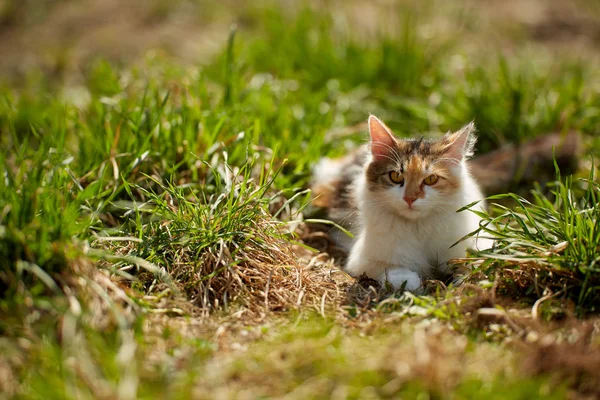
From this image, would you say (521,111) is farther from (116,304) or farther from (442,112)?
(116,304)

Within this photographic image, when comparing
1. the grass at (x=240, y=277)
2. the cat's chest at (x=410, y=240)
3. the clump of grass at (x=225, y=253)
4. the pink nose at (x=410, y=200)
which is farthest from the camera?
the cat's chest at (x=410, y=240)

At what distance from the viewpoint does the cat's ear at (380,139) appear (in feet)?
9.84

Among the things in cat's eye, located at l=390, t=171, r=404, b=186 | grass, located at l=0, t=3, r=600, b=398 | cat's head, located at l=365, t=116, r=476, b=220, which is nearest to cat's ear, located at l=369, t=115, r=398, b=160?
cat's head, located at l=365, t=116, r=476, b=220

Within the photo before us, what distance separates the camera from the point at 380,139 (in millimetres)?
3057

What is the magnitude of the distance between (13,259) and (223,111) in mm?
1850

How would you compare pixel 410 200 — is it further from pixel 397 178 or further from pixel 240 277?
pixel 240 277

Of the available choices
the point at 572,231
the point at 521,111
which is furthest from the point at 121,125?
the point at 521,111

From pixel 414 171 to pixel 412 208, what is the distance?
18 centimetres

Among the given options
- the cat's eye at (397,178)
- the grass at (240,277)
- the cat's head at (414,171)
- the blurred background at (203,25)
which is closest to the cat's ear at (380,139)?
the cat's head at (414,171)

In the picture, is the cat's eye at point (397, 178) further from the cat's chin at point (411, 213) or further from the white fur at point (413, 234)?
the cat's chin at point (411, 213)

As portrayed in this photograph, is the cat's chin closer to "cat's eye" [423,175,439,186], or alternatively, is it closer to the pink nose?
the pink nose

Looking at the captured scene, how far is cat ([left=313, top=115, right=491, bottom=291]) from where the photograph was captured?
113 inches

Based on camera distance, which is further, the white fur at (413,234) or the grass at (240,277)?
the white fur at (413,234)

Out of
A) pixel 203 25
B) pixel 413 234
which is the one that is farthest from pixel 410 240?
pixel 203 25
